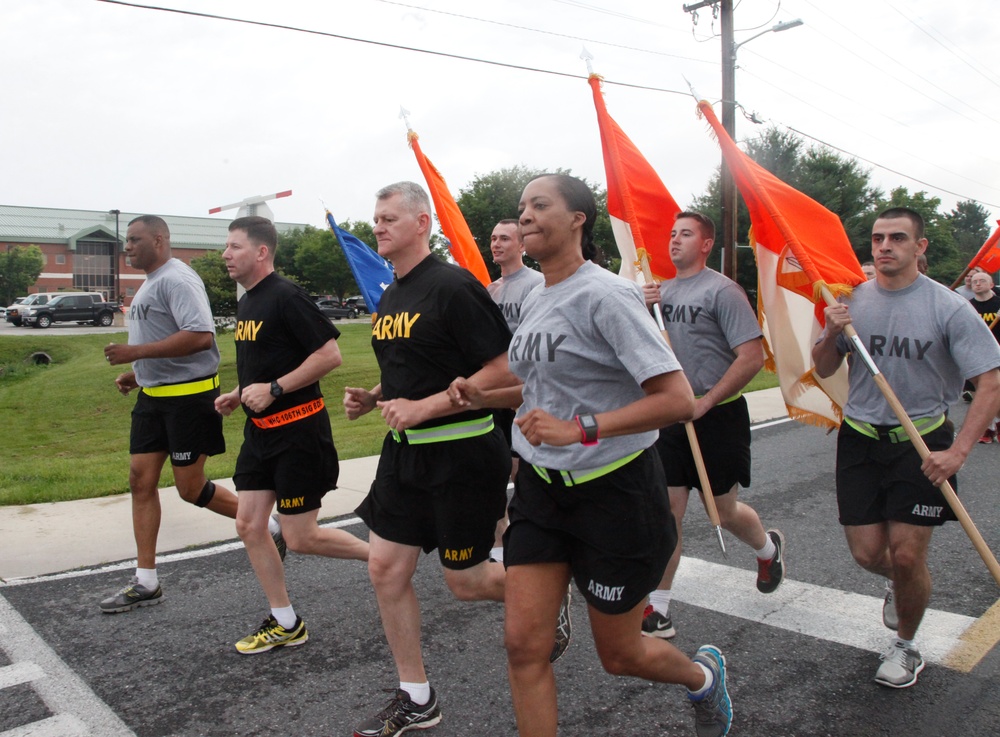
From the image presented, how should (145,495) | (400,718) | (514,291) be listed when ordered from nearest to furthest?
(400,718)
(145,495)
(514,291)

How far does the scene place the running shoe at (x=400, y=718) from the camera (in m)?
3.28

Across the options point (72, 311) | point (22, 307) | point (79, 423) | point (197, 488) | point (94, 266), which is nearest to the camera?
point (197, 488)

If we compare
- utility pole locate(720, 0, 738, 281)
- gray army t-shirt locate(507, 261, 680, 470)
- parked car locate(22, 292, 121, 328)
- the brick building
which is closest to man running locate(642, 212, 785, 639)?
gray army t-shirt locate(507, 261, 680, 470)

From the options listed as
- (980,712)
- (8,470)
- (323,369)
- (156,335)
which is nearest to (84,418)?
(8,470)

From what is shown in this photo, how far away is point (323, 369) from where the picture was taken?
4.23m

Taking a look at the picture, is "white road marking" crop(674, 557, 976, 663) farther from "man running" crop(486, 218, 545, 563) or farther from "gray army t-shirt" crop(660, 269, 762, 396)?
"man running" crop(486, 218, 545, 563)

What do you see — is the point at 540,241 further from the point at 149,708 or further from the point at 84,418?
the point at 84,418

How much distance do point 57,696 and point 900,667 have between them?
139 inches

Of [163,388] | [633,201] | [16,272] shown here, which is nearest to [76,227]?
[16,272]

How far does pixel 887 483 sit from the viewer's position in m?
3.76

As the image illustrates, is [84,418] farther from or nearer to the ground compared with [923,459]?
nearer to the ground

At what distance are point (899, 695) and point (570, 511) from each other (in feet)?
6.25

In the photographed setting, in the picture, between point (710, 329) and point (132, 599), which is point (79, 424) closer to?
point (132, 599)

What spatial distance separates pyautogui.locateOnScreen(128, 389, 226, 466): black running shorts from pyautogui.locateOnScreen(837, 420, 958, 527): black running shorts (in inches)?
128
